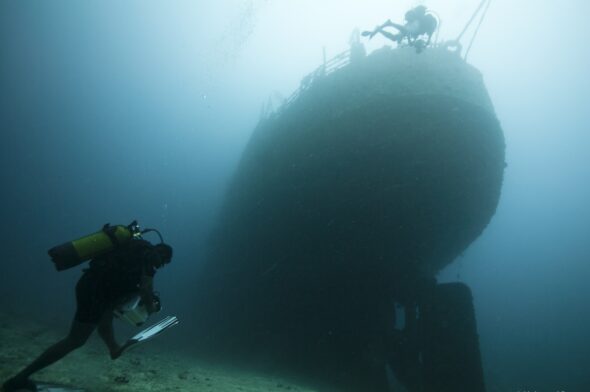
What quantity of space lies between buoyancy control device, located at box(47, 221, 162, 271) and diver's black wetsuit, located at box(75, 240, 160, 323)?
79 millimetres

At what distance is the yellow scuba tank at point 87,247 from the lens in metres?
3.32

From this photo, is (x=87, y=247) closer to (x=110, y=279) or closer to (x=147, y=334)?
(x=110, y=279)

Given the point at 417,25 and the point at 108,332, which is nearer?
the point at 108,332

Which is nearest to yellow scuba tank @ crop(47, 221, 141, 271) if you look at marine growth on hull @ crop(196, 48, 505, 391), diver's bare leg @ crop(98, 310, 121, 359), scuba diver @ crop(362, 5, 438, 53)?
diver's bare leg @ crop(98, 310, 121, 359)

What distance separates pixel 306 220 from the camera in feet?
31.9

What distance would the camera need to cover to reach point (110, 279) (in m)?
3.41

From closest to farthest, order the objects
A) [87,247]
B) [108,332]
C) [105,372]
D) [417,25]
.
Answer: [87,247], [108,332], [105,372], [417,25]

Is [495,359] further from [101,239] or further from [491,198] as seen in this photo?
[101,239]

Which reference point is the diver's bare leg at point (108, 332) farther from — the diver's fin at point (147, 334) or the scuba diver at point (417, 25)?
the scuba diver at point (417, 25)

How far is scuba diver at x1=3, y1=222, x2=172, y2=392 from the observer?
11.1 feet

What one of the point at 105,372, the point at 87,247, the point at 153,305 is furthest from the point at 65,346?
the point at 105,372

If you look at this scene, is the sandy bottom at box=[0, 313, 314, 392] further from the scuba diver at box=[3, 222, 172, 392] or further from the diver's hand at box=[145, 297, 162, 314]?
the diver's hand at box=[145, 297, 162, 314]

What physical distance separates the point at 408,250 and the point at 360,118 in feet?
12.1

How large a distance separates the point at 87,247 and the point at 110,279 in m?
0.38
